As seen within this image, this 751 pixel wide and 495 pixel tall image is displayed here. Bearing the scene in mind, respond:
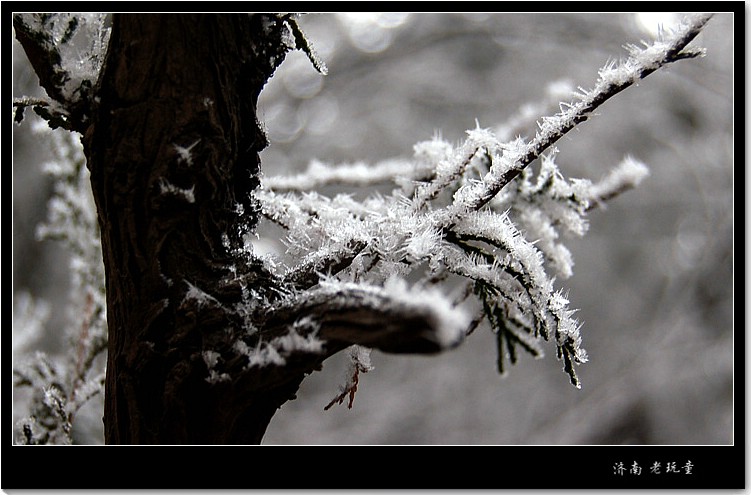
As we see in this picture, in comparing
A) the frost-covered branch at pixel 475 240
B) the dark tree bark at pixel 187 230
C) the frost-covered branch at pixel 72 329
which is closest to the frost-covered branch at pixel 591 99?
the frost-covered branch at pixel 475 240

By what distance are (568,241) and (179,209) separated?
390cm

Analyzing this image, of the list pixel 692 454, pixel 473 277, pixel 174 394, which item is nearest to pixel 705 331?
pixel 692 454

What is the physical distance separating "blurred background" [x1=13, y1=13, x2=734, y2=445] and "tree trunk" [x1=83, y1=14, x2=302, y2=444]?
2308 mm

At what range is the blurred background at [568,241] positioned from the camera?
11.3ft

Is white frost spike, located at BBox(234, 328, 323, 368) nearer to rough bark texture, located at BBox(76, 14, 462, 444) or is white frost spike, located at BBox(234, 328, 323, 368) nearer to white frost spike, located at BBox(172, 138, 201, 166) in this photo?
rough bark texture, located at BBox(76, 14, 462, 444)

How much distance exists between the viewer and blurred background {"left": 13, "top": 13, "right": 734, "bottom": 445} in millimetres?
3457

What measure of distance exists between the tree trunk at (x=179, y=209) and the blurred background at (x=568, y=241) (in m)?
2.31

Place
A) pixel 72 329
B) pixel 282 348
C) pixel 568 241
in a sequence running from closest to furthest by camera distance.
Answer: pixel 282 348, pixel 72 329, pixel 568 241

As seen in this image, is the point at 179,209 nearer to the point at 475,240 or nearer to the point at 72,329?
the point at 475,240

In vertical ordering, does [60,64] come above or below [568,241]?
below

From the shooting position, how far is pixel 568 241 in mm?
4195

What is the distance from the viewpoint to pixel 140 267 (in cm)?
65

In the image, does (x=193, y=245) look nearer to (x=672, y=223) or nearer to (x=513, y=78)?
(x=513, y=78)

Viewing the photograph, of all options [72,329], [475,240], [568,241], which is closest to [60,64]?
[475,240]
